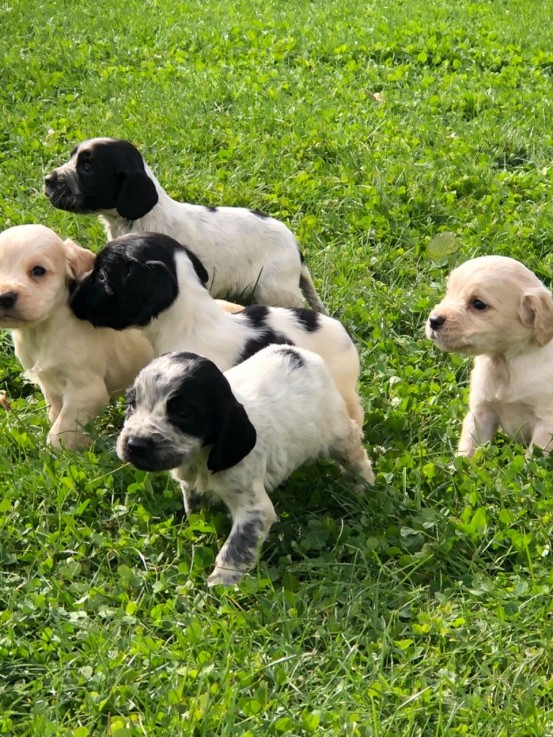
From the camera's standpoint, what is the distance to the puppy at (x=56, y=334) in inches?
196

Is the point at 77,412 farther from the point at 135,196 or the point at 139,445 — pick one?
the point at 135,196

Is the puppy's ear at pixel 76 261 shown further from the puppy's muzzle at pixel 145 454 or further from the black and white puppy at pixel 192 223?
the puppy's muzzle at pixel 145 454

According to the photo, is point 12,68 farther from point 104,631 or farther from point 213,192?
point 104,631

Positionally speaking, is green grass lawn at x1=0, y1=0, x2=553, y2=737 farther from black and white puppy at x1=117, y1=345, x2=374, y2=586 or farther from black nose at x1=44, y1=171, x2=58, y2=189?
black nose at x1=44, y1=171, x2=58, y2=189

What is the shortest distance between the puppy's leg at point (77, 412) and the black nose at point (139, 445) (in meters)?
1.12

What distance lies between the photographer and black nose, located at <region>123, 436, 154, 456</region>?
3898mm

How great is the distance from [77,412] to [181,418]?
4.34ft

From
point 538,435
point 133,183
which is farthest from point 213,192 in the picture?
point 538,435

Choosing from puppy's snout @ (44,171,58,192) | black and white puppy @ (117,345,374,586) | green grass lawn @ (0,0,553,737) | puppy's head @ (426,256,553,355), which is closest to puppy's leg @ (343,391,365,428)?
green grass lawn @ (0,0,553,737)

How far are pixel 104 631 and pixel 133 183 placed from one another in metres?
2.91

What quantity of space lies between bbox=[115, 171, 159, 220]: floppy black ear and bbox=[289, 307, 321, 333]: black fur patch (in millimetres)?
1211

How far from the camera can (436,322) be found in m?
5.03

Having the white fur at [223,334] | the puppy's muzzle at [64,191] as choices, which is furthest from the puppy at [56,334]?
the puppy's muzzle at [64,191]

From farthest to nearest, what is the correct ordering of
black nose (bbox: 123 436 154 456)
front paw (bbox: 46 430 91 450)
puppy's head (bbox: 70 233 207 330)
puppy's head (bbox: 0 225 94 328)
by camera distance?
front paw (bbox: 46 430 91 450), puppy's head (bbox: 0 225 94 328), puppy's head (bbox: 70 233 207 330), black nose (bbox: 123 436 154 456)
